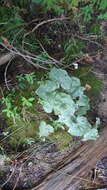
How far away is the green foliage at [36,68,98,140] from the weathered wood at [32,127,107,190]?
0.15m

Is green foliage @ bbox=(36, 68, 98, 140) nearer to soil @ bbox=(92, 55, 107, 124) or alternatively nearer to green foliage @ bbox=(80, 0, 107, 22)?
soil @ bbox=(92, 55, 107, 124)

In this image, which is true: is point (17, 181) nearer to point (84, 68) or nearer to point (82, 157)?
point (82, 157)

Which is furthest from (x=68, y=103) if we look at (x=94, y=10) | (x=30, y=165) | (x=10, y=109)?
(x=94, y=10)

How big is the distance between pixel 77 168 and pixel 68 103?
61cm

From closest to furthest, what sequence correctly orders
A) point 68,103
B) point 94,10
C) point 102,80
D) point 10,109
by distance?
point 68,103
point 10,109
point 102,80
point 94,10

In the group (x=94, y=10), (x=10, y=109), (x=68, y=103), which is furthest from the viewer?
(x=94, y=10)

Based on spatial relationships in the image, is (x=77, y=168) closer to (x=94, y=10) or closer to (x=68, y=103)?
(x=68, y=103)

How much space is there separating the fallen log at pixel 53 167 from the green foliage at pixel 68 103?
0.56 ft

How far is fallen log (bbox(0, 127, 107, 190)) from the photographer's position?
7.76 feet

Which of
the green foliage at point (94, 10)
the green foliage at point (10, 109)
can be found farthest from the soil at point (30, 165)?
the green foliage at point (94, 10)

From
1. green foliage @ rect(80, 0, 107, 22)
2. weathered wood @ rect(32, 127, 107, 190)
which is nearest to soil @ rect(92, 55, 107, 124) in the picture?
weathered wood @ rect(32, 127, 107, 190)

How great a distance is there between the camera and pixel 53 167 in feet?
7.98

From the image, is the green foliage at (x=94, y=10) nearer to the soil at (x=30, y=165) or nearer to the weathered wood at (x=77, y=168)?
the weathered wood at (x=77, y=168)

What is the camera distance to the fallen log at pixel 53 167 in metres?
2.37
